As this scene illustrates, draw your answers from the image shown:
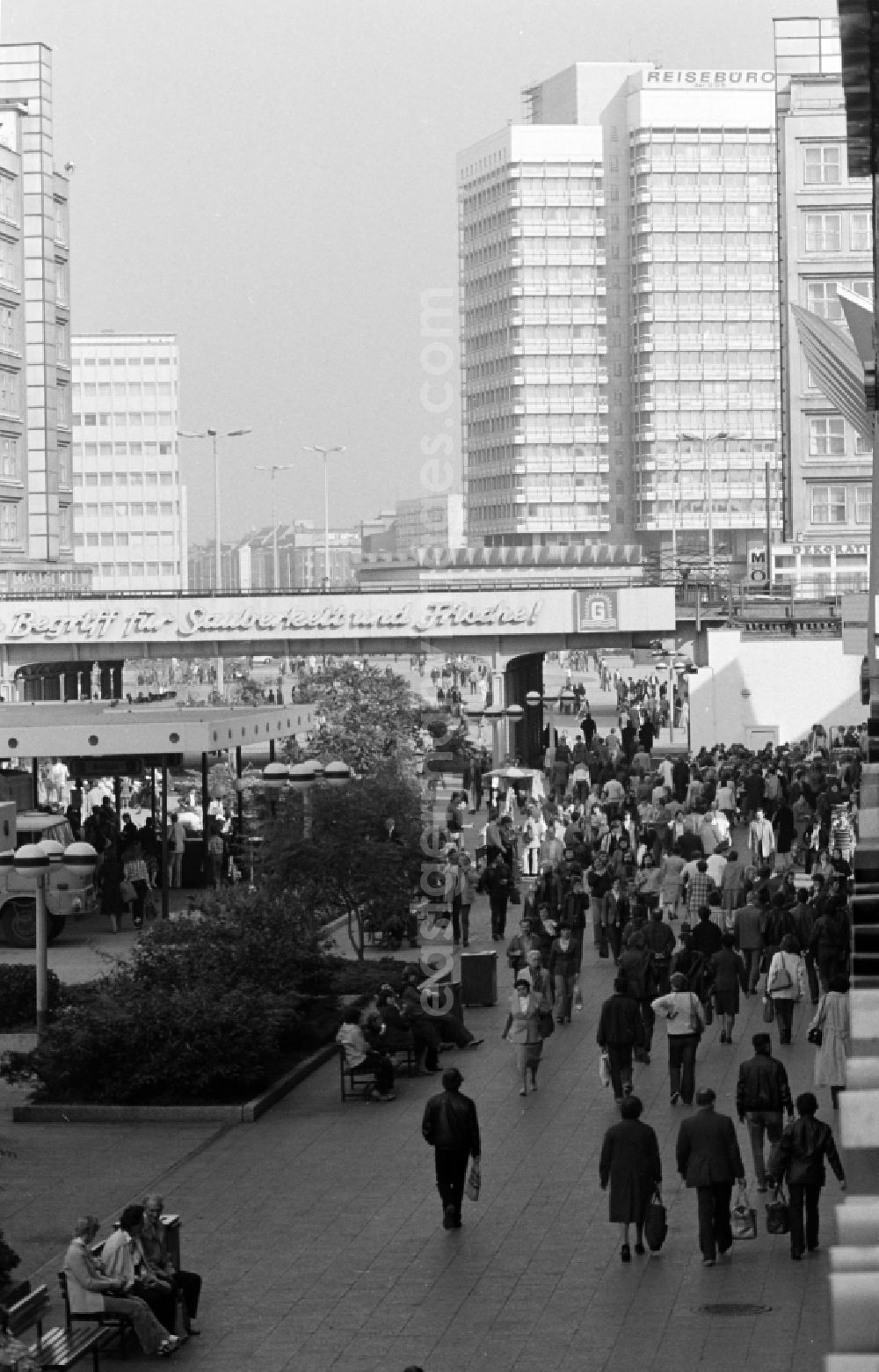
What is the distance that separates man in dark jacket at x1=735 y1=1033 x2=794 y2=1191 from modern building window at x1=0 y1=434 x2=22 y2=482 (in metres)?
83.9

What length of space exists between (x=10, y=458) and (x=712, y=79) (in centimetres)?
6650

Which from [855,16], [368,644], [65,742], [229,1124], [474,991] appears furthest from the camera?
[368,644]

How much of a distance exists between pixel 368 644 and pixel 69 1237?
55365 millimetres

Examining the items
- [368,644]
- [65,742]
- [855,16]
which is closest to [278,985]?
[855,16]

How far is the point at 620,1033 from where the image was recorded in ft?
62.1

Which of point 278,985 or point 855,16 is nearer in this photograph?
point 855,16

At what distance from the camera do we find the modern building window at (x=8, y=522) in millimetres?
97250

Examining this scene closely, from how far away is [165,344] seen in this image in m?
185

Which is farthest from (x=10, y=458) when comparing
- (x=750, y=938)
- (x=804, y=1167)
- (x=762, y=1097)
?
(x=804, y=1167)

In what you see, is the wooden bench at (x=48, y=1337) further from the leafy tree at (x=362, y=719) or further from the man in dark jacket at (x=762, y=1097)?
the leafy tree at (x=362, y=719)

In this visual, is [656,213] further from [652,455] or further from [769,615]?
[769,615]

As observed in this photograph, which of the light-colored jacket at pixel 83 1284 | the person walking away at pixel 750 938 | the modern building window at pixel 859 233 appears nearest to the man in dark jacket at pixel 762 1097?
the light-colored jacket at pixel 83 1284

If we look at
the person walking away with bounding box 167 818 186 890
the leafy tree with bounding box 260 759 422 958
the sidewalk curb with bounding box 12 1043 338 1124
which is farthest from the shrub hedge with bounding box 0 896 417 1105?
the person walking away with bounding box 167 818 186 890

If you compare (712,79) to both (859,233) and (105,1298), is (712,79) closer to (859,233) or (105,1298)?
(859,233)
